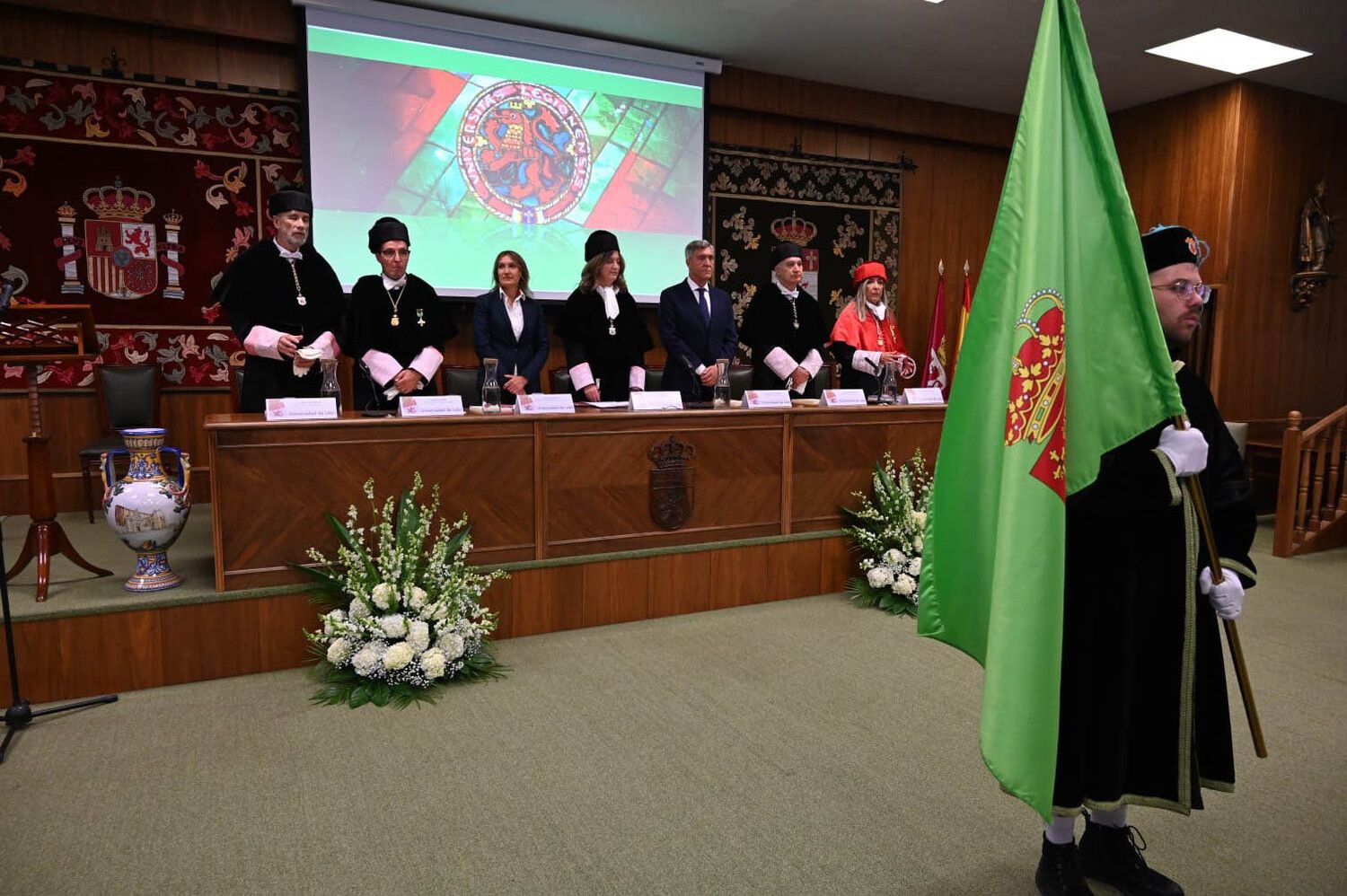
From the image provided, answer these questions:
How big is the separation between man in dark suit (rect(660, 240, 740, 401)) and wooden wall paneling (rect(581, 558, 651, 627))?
115 cm

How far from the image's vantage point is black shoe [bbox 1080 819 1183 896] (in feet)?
5.90

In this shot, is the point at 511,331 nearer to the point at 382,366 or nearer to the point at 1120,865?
the point at 382,366

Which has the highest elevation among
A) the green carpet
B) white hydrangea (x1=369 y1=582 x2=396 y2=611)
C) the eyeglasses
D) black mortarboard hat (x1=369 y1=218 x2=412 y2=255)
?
black mortarboard hat (x1=369 y1=218 x2=412 y2=255)

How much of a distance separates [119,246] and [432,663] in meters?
3.82

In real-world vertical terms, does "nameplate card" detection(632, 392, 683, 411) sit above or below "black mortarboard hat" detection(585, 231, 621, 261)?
below

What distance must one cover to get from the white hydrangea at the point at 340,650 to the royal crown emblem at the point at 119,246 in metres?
3.39

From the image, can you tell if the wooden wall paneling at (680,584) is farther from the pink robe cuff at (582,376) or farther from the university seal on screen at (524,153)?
the university seal on screen at (524,153)

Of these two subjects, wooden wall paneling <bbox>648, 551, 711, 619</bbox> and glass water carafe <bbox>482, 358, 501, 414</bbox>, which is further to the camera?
wooden wall paneling <bbox>648, 551, 711, 619</bbox>

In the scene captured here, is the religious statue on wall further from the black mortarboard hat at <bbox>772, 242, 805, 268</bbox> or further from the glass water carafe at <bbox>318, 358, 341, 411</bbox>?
the glass water carafe at <bbox>318, 358, 341, 411</bbox>

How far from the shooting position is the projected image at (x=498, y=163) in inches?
213

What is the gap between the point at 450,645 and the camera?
9.85ft

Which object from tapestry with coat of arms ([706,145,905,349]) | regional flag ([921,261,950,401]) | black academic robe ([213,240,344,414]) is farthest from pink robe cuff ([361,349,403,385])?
regional flag ([921,261,950,401])

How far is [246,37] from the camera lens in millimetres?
5152

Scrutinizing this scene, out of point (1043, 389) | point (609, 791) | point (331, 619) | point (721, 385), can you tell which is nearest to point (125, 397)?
point (331, 619)
